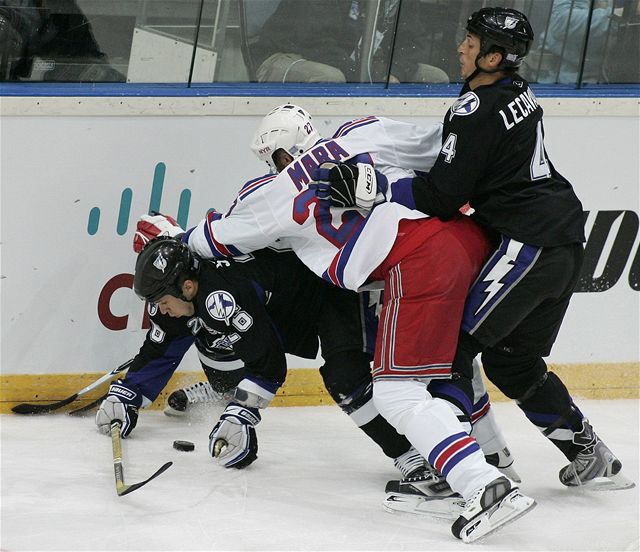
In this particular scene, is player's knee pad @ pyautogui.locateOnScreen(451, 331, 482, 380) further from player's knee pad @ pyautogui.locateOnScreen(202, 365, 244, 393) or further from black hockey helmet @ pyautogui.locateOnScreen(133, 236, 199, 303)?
player's knee pad @ pyautogui.locateOnScreen(202, 365, 244, 393)

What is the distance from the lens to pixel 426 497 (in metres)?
2.72

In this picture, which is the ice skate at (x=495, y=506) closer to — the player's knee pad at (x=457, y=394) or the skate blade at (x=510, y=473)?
the player's knee pad at (x=457, y=394)

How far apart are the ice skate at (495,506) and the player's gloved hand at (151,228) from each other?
1.31 m

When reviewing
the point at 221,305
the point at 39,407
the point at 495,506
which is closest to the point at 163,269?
the point at 221,305

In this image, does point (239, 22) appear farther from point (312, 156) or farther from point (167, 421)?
point (167, 421)

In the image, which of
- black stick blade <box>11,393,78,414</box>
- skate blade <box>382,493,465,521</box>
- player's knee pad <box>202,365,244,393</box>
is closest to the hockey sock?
skate blade <box>382,493,465,521</box>

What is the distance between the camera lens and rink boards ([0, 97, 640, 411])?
11.5 ft

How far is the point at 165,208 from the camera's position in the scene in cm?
362

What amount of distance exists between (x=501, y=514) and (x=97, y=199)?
1.77m

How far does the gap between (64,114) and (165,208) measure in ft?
1.45

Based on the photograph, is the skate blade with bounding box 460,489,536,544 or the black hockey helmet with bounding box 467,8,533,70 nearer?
the skate blade with bounding box 460,489,536,544

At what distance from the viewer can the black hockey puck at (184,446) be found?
Answer: 10.5ft

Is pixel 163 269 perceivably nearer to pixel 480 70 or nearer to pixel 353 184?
pixel 353 184

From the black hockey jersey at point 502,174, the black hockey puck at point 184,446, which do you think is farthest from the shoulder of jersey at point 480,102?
the black hockey puck at point 184,446
